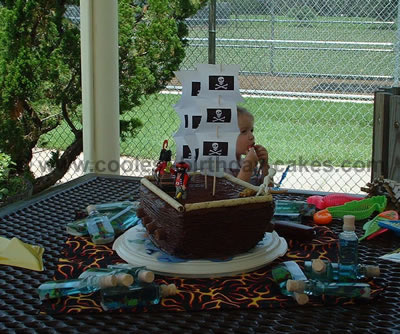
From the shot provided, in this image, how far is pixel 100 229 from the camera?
59.5 inches

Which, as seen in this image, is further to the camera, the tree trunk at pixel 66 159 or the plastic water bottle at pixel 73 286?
the tree trunk at pixel 66 159

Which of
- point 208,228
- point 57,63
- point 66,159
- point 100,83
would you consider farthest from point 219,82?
point 66,159

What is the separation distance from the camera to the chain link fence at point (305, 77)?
6039 mm

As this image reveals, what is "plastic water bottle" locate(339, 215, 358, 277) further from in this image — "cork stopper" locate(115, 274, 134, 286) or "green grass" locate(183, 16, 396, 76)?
"green grass" locate(183, 16, 396, 76)

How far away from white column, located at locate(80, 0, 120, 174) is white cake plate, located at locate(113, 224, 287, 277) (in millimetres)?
1644

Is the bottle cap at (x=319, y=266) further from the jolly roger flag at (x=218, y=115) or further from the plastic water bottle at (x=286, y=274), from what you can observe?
the jolly roger flag at (x=218, y=115)

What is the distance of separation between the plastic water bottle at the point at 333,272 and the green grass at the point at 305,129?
→ 15.8ft

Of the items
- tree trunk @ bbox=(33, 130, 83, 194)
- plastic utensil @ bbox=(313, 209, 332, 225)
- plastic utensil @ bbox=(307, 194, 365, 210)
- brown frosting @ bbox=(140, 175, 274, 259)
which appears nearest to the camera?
brown frosting @ bbox=(140, 175, 274, 259)

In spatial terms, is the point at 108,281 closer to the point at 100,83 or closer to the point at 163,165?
the point at 163,165

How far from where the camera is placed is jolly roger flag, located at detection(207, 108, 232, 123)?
1.37m

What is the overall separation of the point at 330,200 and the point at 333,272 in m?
0.64

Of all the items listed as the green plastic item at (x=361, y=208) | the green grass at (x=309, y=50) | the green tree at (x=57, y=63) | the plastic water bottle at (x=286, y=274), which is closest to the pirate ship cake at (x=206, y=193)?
the plastic water bottle at (x=286, y=274)

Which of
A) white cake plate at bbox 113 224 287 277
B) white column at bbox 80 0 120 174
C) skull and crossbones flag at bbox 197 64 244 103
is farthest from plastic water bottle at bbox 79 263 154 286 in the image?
white column at bbox 80 0 120 174

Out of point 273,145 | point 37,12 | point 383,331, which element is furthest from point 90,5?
point 273,145
